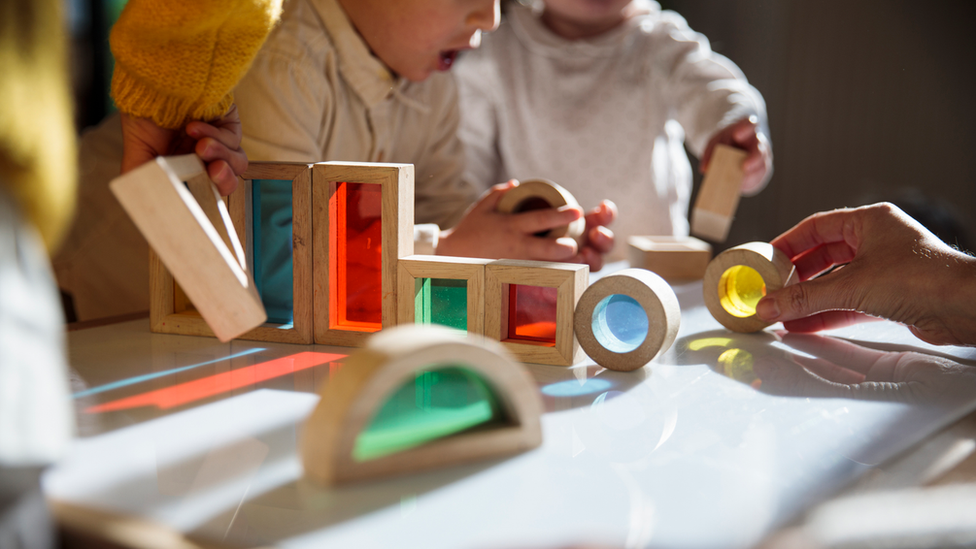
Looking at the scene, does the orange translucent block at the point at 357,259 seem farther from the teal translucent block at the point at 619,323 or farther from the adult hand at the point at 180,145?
the teal translucent block at the point at 619,323

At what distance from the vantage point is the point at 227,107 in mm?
640

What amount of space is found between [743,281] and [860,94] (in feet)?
6.17

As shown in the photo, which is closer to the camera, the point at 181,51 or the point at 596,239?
the point at 181,51

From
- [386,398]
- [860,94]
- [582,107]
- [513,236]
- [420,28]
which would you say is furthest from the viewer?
[860,94]

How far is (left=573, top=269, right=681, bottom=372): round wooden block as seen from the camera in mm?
596

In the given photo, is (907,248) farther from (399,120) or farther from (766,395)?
(399,120)

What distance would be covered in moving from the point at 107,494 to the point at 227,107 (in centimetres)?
38

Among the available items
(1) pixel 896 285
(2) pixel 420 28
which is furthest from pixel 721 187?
(2) pixel 420 28

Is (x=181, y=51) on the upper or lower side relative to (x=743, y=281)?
upper

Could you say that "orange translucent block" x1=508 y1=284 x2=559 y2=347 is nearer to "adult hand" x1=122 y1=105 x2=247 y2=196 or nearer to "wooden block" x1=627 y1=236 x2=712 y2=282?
"adult hand" x1=122 y1=105 x2=247 y2=196

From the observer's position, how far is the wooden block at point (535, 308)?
62 cm

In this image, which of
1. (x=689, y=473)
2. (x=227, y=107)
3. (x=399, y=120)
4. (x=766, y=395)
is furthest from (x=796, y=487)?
(x=399, y=120)

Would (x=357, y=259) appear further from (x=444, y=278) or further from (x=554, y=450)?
(x=554, y=450)

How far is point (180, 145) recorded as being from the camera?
2.01 ft
